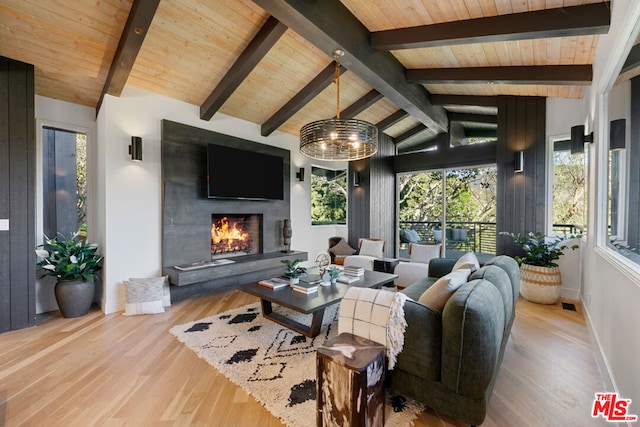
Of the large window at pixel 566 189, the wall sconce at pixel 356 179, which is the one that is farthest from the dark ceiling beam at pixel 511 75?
the wall sconce at pixel 356 179

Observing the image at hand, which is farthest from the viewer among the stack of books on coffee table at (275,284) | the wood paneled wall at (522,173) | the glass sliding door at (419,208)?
the glass sliding door at (419,208)

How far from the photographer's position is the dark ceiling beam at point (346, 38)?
244 cm

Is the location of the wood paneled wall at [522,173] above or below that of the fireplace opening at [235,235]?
above

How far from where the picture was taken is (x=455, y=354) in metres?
1.51

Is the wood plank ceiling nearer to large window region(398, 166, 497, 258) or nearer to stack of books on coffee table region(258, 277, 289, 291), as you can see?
large window region(398, 166, 497, 258)

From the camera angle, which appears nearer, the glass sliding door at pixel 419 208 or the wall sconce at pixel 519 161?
the wall sconce at pixel 519 161

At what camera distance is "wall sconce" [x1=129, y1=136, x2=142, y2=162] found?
3.55m

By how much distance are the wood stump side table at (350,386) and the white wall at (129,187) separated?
10.7 feet

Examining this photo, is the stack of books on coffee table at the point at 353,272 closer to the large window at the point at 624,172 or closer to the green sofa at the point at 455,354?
the green sofa at the point at 455,354

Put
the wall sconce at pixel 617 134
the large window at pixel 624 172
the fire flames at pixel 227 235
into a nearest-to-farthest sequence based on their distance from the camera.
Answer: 1. the large window at pixel 624 172
2. the wall sconce at pixel 617 134
3. the fire flames at pixel 227 235

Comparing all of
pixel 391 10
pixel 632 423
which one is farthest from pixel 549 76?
pixel 632 423

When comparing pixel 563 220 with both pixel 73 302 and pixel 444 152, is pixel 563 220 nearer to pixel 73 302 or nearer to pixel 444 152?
pixel 444 152

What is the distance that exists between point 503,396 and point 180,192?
4.24 meters

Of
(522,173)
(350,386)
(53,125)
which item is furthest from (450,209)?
(53,125)
